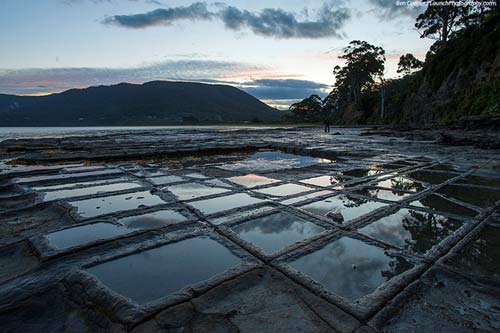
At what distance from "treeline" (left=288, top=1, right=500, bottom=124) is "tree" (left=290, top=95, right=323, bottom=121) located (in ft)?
22.2

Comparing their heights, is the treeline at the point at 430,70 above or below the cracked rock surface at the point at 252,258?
above

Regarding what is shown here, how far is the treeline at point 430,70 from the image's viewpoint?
81.1 ft

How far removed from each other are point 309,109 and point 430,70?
5299 centimetres

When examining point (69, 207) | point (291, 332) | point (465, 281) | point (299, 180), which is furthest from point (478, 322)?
point (69, 207)

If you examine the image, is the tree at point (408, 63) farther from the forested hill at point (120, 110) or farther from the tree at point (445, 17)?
the forested hill at point (120, 110)

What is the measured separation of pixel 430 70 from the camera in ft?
110

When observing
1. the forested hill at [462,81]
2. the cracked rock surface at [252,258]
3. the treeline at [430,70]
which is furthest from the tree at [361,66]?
the cracked rock surface at [252,258]

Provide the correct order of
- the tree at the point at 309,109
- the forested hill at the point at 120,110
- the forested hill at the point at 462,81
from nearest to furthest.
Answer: the forested hill at the point at 462,81 → the tree at the point at 309,109 → the forested hill at the point at 120,110

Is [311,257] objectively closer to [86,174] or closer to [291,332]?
[291,332]

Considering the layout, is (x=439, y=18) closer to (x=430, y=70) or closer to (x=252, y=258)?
(x=430, y=70)

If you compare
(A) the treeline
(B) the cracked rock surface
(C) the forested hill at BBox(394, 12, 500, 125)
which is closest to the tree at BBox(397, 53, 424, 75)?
(A) the treeline

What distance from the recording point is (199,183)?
22.1ft

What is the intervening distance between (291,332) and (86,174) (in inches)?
310

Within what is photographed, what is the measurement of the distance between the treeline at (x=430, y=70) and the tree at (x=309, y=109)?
6756mm
